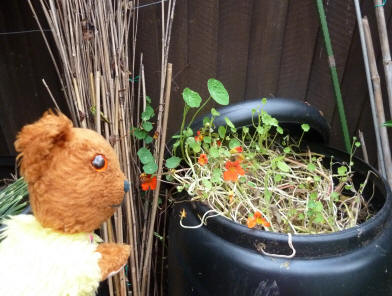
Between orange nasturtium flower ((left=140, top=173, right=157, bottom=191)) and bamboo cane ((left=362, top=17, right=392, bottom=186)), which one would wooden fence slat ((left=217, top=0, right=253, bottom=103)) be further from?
orange nasturtium flower ((left=140, top=173, right=157, bottom=191))

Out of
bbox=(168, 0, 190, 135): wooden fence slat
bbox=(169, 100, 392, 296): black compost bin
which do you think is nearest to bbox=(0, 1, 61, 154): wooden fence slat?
bbox=(168, 0, 190, 135): wooden fence slat

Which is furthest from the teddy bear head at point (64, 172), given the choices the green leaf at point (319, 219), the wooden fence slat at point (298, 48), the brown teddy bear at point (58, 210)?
the wooden fence slat at point (298, 48)

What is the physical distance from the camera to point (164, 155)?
3.38 feet

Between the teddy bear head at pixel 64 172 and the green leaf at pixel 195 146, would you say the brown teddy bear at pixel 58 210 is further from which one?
the green leaf at pixel 195 146

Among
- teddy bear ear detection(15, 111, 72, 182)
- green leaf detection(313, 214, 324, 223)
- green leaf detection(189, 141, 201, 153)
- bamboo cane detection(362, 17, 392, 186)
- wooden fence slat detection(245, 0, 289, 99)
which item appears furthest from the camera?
wooden fence slat detection(245, 0, 289, 99)

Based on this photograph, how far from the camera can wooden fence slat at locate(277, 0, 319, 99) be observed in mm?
1261

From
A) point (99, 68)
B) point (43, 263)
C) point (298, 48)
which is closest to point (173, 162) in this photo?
point (99, 68)

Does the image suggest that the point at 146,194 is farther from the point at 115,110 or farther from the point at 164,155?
the point at 115,110

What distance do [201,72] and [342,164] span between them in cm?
67

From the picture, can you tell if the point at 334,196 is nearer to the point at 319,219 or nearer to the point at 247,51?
the point at 319,219

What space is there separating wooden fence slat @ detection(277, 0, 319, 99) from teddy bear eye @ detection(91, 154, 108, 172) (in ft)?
3.13

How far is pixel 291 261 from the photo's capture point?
26.3 inches

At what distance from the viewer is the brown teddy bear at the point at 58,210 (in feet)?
1.94

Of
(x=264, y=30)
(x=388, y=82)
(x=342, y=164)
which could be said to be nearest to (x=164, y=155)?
(x=342, y=164)
